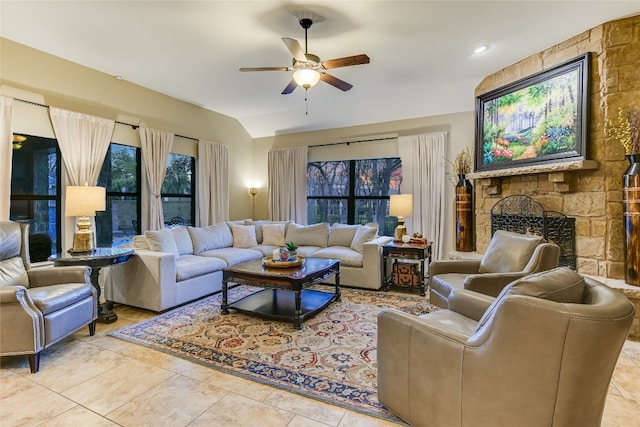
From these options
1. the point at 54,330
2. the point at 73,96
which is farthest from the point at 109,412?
the point at 73,96

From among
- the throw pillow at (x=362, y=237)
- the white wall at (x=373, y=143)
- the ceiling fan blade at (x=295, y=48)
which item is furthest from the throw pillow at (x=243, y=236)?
the ceiling fan blade at (x=295, y=48)

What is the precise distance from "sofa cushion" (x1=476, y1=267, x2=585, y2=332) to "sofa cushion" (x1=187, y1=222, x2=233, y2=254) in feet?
13.3

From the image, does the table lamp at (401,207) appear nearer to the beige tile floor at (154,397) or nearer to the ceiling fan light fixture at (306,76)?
the ceiling fan light fixture at (306,76)

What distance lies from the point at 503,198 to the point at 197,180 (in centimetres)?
465

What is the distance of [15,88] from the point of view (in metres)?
3.39

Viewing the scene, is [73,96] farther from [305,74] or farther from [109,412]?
[109,412]

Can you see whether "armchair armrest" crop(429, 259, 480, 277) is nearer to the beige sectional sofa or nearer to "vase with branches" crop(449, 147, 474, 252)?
the beige sectional sofa

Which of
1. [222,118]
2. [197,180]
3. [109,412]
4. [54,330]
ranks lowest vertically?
[109,412]

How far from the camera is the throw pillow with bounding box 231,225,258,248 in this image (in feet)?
17.3

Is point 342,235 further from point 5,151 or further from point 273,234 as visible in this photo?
point 5,151

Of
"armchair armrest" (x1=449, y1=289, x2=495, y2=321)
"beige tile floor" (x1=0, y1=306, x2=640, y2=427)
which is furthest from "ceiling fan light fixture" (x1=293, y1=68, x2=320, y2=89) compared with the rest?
"beige tile floor" (x1=0, y1=306, x2=640, y2=427)

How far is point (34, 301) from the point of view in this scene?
2.41m

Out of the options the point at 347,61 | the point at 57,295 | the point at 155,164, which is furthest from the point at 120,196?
the point at 347,61

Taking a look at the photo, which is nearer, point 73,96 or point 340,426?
point 340,426
